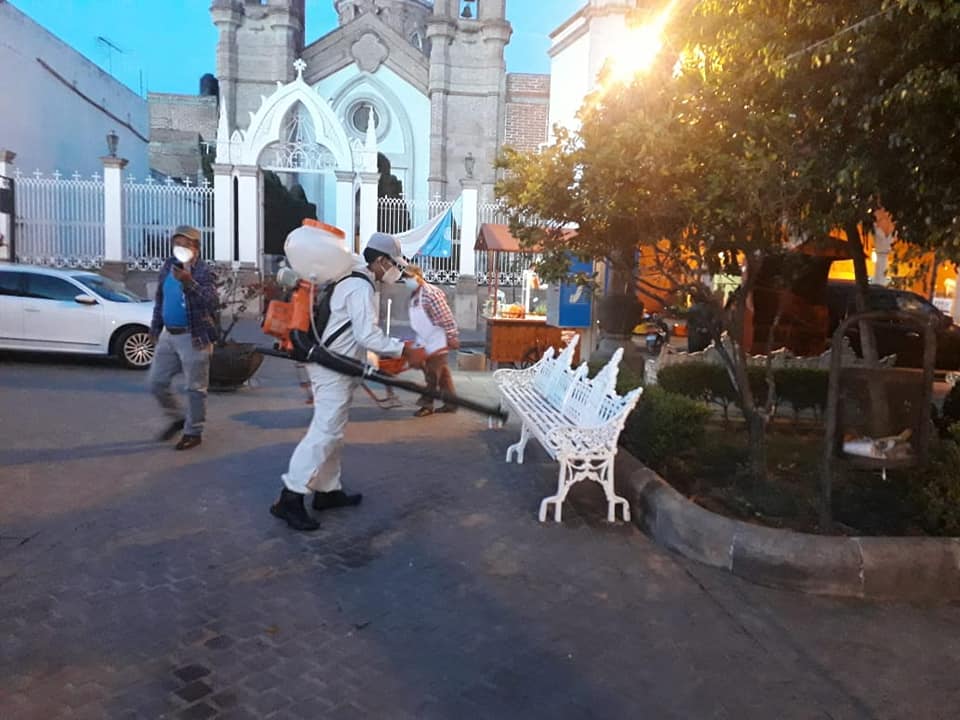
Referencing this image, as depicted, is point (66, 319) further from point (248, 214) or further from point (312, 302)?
point (248, 214)

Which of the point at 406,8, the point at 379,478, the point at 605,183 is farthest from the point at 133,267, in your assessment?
the point at 406,8

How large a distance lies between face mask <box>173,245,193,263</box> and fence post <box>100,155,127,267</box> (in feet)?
43.0

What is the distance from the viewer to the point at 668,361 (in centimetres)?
856

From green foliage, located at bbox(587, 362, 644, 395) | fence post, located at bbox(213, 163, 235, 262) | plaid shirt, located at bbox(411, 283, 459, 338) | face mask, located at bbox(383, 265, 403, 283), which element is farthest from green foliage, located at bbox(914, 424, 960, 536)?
fence post, located at bbox(213, 163, 235, 262)

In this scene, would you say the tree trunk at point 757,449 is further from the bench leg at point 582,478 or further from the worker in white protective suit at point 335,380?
the worker in white protective suit at point 335,380

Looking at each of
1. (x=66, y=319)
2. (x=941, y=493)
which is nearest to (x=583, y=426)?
(x=941, y=493)

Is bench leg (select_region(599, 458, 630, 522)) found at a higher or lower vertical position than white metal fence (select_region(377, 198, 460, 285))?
lower

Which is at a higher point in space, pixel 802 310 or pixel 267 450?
pixel 802 310

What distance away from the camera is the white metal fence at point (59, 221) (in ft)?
58.0

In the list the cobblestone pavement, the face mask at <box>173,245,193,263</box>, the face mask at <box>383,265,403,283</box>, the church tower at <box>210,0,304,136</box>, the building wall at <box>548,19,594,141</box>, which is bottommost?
the cobblestone pavement

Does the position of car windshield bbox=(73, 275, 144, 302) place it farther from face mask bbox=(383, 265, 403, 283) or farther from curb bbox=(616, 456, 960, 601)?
curb bbox=(616, 456, 960, 601)

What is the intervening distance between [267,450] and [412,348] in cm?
238

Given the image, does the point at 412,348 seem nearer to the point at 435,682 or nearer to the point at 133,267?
the point at 435,682

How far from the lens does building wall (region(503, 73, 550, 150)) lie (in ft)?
101
